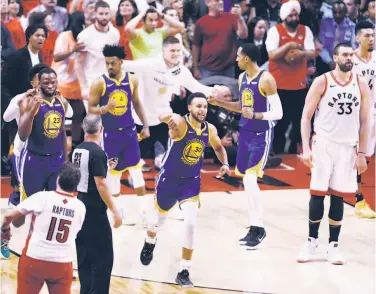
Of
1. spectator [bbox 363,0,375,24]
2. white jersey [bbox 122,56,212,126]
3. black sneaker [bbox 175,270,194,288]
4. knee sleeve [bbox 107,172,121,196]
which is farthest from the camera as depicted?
spectator [bbox 363,0,375,24]

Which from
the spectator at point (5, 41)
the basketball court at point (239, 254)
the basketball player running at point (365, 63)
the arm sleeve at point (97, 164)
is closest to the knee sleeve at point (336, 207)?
the basketball court at point (239, 254)

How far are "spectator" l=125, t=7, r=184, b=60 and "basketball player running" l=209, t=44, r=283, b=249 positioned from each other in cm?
258

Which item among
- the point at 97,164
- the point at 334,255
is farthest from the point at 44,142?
the point at 334,255

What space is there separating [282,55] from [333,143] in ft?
14.5

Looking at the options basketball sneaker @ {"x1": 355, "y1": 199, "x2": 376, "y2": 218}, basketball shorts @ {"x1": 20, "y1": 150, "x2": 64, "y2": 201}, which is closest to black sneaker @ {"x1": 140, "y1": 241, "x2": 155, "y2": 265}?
basketball shorts @ {"x1": 20, "y1": 150, "x2": 64, "y2": 201}

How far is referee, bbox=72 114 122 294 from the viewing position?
735cm

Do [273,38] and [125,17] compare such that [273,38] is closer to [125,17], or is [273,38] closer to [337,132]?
[125,17]

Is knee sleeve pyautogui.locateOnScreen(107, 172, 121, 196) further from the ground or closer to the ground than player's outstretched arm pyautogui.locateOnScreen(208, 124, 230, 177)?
closer to the ground

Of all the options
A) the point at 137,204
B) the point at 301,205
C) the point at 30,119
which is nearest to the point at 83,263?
the point at 30,119

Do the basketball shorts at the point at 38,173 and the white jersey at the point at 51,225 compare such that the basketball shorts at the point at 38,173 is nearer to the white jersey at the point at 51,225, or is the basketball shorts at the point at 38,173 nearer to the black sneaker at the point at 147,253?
the black sneaker at the point at 147,253

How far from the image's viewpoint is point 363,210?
1116cm

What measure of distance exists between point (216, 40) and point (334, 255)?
5039 mm

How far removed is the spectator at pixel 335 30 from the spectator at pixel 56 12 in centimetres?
393

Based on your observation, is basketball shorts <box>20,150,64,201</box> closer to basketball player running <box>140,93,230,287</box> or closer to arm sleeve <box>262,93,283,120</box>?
basketball player running <box>140,93,230,287</box>
